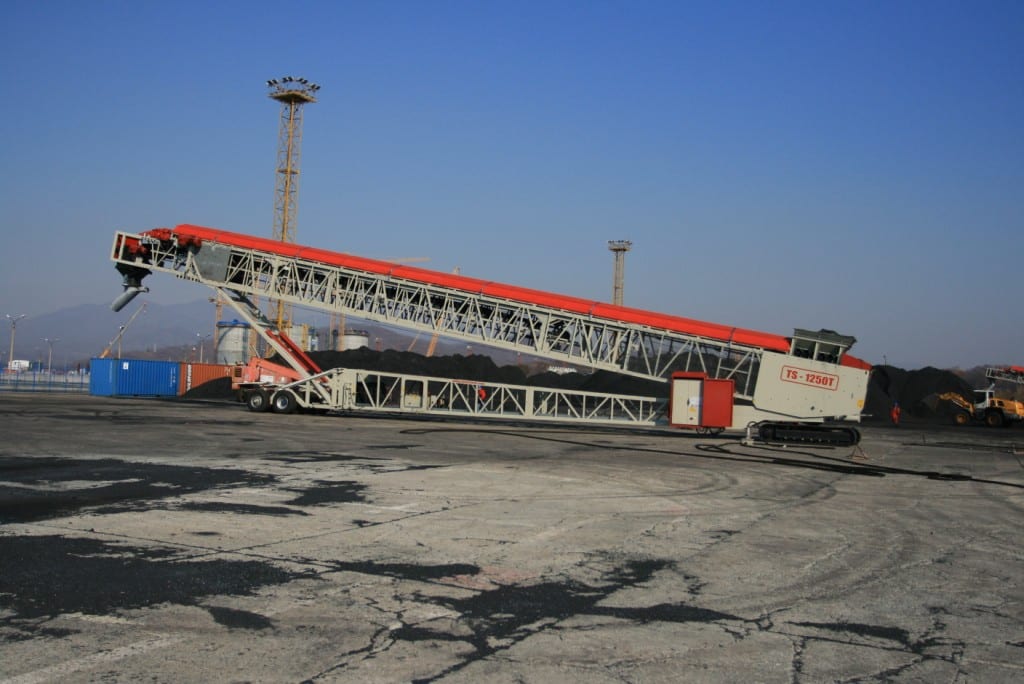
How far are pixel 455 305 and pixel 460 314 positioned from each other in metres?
0.47

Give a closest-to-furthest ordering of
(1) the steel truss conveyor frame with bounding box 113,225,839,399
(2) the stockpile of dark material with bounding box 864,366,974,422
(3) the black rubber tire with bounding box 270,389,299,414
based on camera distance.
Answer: (1) the steel truss conveyor frame with bounding box 113,225,839,399 → (3) the black rubber tire with bounding box 270,389,299,414 → (2) the stockpile of dark material with bounding box 864,366,974,422

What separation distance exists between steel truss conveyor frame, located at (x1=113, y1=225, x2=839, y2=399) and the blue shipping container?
20.9m

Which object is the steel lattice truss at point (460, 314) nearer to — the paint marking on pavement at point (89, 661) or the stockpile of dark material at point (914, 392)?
the paint marking on pavement at point (89, 661)

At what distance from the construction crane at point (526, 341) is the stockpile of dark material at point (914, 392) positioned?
30.9 m

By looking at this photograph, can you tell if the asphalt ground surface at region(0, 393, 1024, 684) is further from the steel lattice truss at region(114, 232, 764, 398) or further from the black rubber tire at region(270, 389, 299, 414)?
the black rubber tire at region(270, 389, 299, 414)

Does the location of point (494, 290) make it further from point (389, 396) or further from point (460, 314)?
point (389, 396)

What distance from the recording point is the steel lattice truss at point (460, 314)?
104ft

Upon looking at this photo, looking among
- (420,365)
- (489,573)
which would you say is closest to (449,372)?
(420,365)

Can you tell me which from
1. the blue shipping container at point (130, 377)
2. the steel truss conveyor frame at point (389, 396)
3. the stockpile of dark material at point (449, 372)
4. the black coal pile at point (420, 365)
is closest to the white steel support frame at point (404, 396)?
the steel truss conveyor frame at point (389, 396)

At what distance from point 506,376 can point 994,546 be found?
163 feet

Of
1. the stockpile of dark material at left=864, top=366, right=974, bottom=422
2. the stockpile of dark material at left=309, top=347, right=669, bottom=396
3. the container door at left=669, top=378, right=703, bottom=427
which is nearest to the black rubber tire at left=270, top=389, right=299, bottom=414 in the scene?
the container door at left=669, top=378, right=703, bottom=427

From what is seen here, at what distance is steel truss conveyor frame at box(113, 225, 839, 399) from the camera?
3130 centimetres

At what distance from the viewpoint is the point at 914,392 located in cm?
6116

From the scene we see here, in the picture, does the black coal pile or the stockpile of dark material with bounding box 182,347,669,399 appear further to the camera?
the black coal pile
